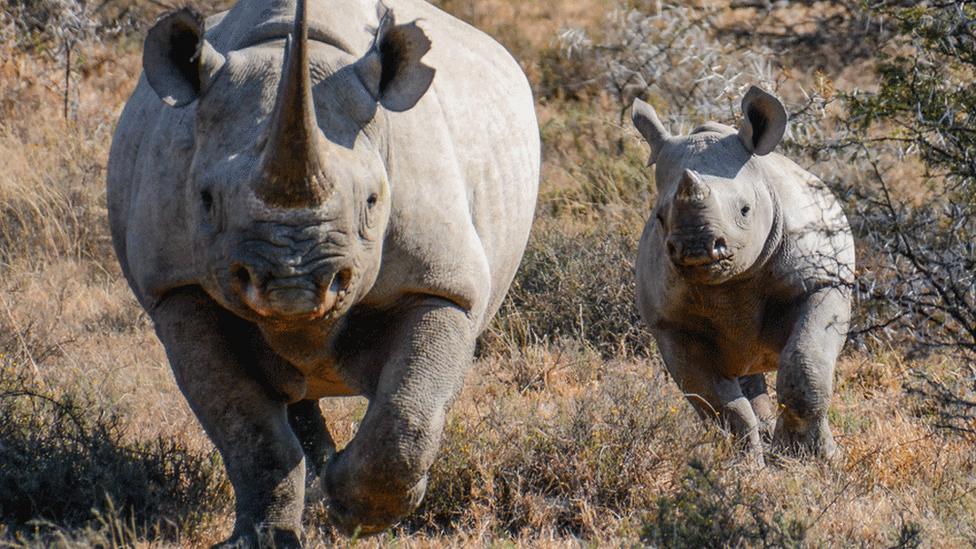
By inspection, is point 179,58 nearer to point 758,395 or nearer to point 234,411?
point 234,411

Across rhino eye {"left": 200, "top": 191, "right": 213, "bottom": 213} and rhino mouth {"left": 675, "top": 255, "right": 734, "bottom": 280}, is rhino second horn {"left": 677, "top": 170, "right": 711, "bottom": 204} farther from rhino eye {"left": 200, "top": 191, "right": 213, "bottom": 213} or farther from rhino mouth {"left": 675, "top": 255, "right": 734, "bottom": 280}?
rhino eye {"left": 200, "top": 191, "right": 213, "bottom": 213}

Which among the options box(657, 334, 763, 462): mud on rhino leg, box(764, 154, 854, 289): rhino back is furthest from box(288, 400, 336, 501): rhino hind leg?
box(764, 154, 854, 289): rhino back

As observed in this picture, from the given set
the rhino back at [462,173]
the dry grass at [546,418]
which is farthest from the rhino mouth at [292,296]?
the dry grass at [546,418]

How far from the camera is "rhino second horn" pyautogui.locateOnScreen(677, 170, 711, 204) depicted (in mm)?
6223

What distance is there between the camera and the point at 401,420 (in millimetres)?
4719

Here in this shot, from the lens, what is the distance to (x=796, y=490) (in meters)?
5.78

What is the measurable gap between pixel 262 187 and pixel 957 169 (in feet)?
8.28

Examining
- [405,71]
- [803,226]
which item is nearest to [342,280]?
[405,71]

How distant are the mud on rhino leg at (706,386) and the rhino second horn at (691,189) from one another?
83 centimetres

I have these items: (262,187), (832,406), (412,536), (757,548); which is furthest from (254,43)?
(832,406)

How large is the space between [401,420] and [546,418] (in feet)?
6.26

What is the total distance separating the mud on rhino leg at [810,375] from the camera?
6.36 m

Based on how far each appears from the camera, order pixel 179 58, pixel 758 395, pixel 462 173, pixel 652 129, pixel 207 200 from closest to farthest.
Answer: pixel 207 200 → pixel 179 58 → pixel 462 173 → pixel 652 129 → pixel 758 395

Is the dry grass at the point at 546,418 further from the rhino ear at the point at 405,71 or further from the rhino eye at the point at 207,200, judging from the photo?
the rhino ear at the point at 405,71
